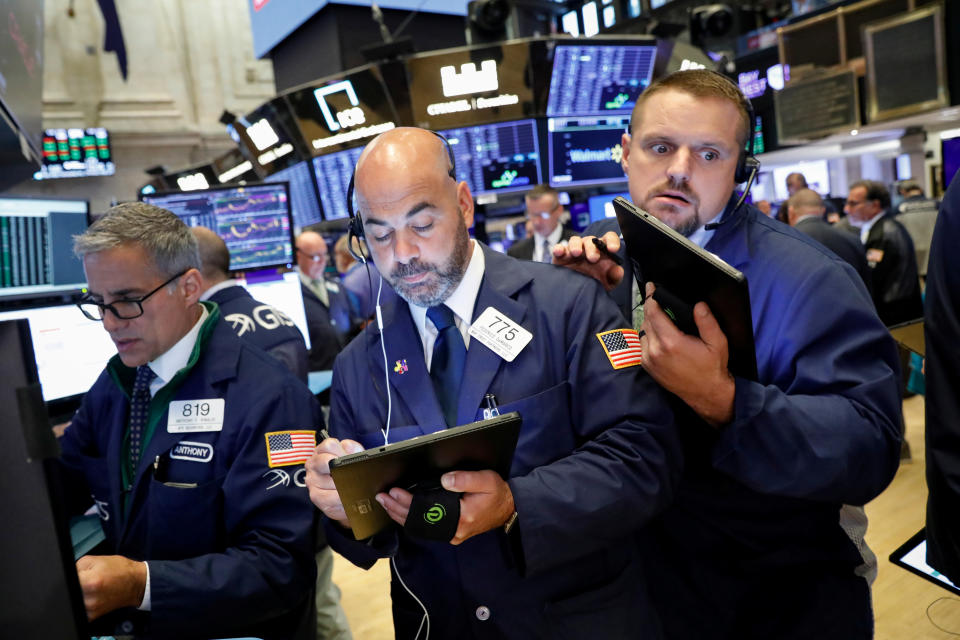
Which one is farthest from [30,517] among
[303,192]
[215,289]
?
[303,192]

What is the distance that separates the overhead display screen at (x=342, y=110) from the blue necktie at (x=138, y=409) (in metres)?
4.32

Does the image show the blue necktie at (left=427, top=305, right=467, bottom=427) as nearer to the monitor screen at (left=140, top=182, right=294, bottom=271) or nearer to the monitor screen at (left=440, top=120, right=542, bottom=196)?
the monitor screen at (left=140, top=182, right=294, bottom=271)

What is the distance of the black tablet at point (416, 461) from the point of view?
0.99m

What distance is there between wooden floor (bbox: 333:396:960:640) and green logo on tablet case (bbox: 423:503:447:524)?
218 cm

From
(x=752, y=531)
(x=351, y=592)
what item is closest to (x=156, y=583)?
(x=752, y=531)

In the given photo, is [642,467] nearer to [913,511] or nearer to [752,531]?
[752,531]

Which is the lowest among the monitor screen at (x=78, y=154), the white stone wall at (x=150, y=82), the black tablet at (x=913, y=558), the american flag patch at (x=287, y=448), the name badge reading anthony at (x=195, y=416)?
the black tablet at (x=913, y=558)

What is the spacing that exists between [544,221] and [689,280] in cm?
410

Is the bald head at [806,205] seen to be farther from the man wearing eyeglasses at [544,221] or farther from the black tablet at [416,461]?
the black tablet at [416,461]

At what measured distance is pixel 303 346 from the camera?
9.48 feet

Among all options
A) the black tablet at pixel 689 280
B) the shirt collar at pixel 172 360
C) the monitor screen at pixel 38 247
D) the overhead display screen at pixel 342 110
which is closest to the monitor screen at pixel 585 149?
the overhead display screen at pixel 342 110

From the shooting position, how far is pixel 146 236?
1.74m

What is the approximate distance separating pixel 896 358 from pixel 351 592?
2917 mm

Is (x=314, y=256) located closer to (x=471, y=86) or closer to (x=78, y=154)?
(x=471, y=86)
